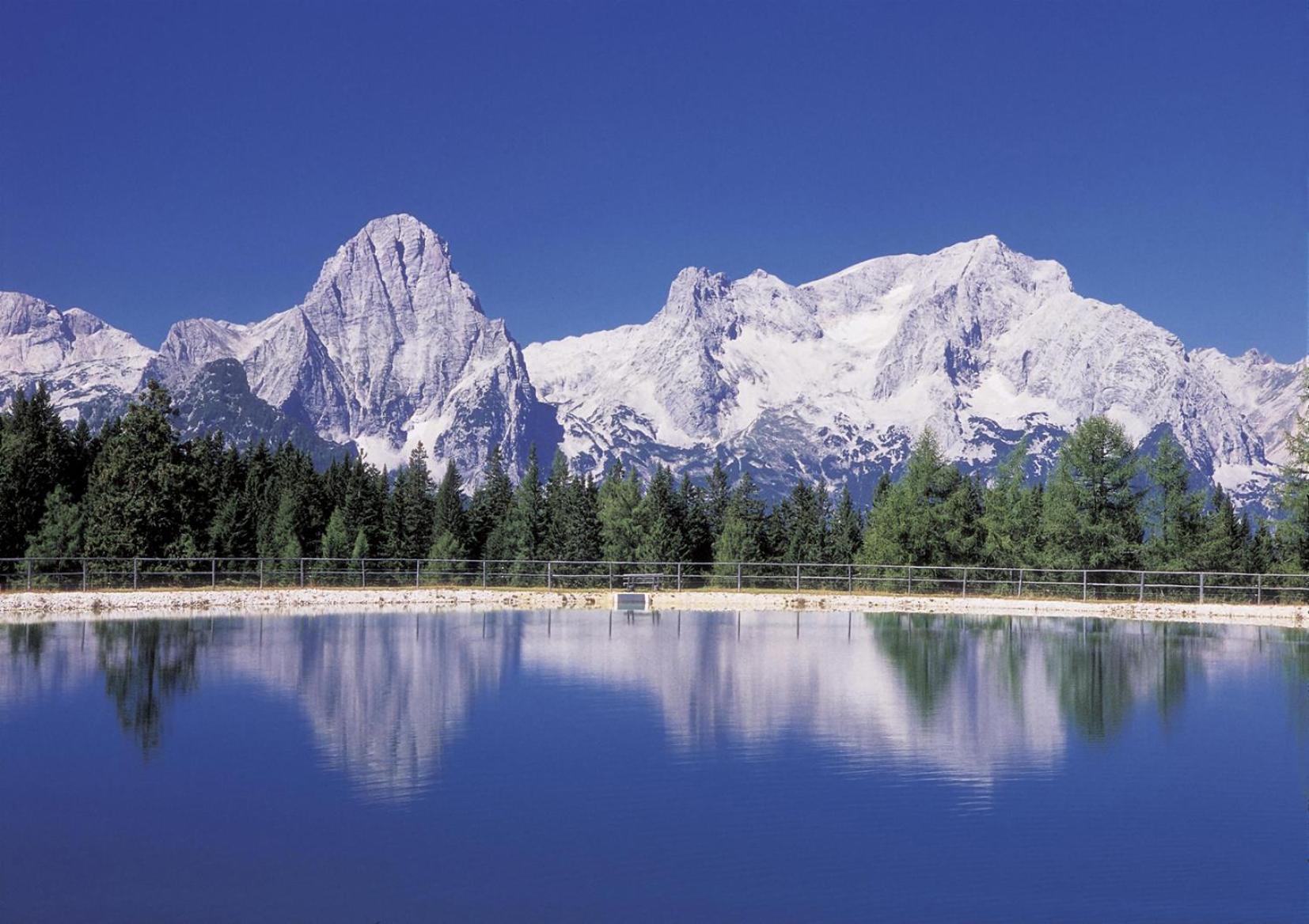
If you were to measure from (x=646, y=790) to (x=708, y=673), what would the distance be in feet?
36.4

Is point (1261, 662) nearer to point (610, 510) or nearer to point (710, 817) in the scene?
point (710, 817)

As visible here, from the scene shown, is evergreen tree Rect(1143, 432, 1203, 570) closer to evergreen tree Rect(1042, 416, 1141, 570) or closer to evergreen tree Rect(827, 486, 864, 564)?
evergreen tree Rect(1042, 416, 1141, 570)

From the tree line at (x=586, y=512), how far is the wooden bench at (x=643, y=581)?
5.03 m

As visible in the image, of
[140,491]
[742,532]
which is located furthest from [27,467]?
[742,532]

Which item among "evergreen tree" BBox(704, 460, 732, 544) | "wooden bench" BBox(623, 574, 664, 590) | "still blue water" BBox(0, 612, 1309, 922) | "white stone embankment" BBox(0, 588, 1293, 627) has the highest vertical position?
"evergreen tree" BBox(704, 460, 732, 544)

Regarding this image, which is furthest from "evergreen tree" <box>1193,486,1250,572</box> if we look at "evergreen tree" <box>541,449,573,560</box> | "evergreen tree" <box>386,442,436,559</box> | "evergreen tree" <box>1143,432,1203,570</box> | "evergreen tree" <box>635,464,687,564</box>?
"evergreen tree" <box>386,442,436,559</box>

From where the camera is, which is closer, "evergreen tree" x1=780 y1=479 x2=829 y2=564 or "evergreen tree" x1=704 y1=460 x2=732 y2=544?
"evergreen tree" x1=780 y1=479 x2=829 y2=564

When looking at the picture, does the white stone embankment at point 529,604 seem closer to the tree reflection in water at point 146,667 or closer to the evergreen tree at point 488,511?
the tree reflection in water at point 146,667

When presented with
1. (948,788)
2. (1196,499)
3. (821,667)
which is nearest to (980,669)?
(821,667)

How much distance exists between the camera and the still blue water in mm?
13078

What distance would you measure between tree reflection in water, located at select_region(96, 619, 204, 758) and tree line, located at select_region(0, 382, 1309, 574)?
63.7ft

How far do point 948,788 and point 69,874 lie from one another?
1032cm

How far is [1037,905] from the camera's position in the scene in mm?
12961

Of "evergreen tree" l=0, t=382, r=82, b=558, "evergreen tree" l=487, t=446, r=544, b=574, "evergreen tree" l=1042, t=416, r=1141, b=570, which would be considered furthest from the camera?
"evergreen tree" l=487, t=446, r=544, b=574
